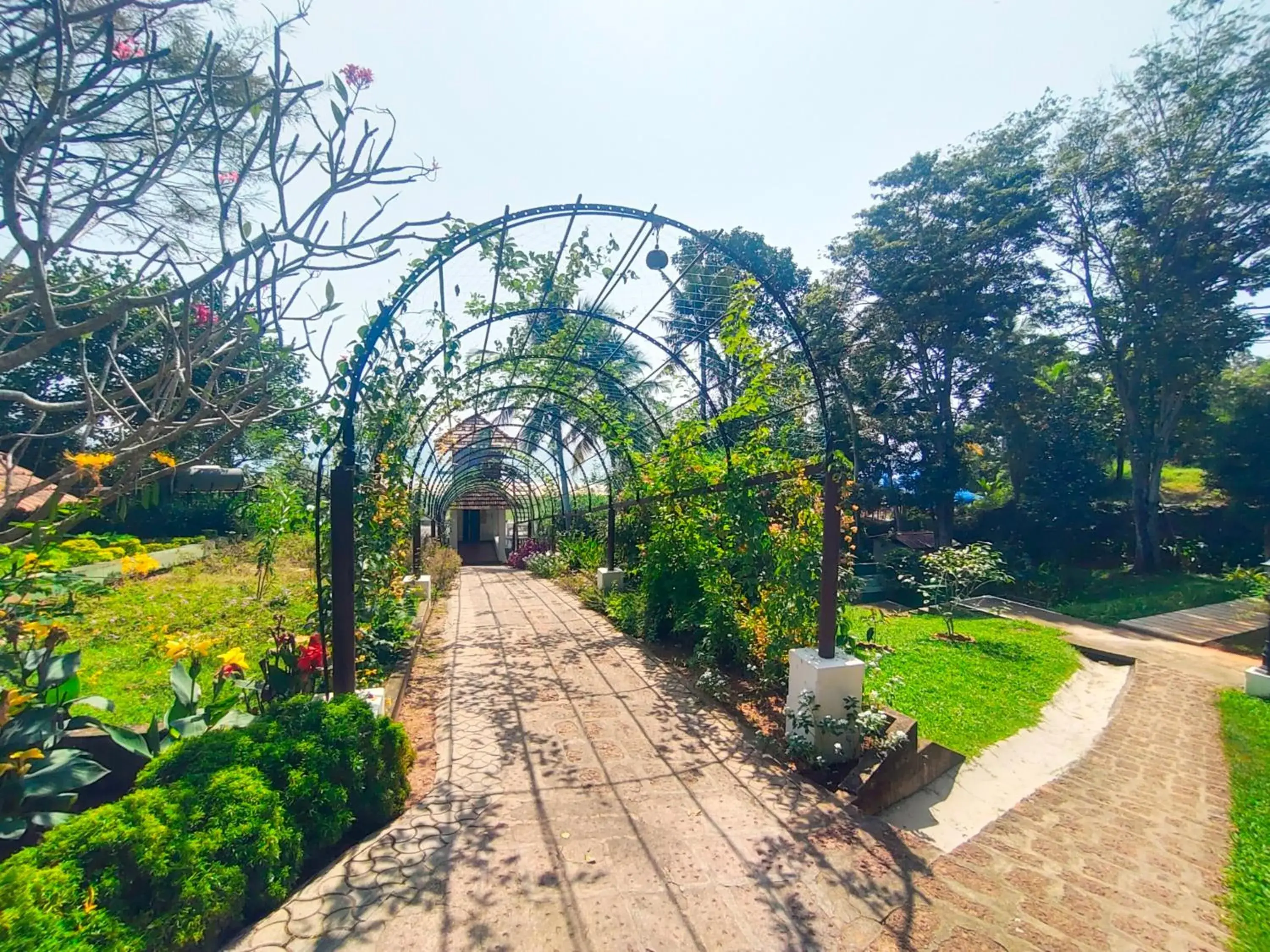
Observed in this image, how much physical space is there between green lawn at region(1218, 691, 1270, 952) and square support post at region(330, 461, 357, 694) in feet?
14.6

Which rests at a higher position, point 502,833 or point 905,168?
point 905,168

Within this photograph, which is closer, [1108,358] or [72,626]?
[72,626]

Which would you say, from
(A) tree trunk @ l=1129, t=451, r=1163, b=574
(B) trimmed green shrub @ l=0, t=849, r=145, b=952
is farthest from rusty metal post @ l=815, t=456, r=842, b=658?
(A) tree trunk @ l=1129, t=451, r=1163, b=574

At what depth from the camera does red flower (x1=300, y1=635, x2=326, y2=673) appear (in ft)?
11.4

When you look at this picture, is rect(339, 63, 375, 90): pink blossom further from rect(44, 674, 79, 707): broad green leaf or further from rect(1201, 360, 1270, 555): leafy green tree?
rect(1201, 360, 1270, 555): leafy green tree

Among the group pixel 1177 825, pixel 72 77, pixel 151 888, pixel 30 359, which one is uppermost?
pixel 72 77

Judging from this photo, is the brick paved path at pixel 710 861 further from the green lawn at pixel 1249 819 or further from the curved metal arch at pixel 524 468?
the curved metal arch at pixel 524 468

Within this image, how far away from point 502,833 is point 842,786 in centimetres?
193

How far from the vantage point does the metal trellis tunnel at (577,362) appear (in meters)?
3.67

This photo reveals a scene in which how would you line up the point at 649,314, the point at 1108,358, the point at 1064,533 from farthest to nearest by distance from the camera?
the point at 1064,533
the point at 1108,358
the point at 649,314

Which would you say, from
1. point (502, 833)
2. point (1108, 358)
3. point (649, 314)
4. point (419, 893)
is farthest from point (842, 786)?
point (1108, 358)

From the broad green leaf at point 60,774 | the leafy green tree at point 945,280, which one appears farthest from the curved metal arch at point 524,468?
the broad green leaf at point 60,774

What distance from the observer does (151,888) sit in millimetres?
1892

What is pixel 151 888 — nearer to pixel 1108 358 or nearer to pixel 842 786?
pixel 842 786
